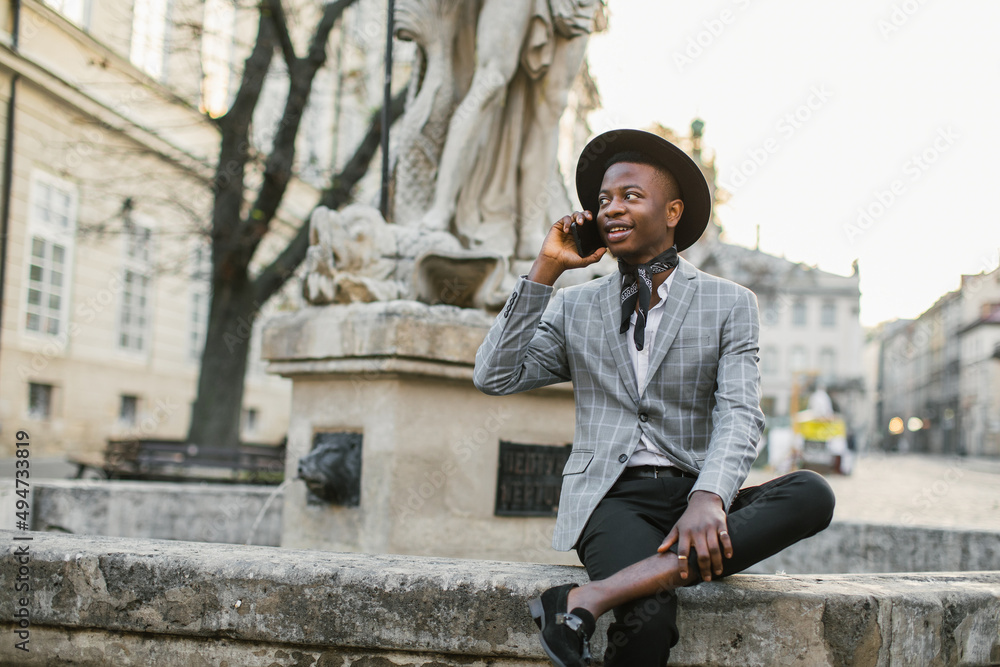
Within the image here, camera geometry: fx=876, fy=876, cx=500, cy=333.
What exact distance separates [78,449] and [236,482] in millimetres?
11701

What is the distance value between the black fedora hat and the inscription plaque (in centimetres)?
161

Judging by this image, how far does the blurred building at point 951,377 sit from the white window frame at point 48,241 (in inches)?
1506

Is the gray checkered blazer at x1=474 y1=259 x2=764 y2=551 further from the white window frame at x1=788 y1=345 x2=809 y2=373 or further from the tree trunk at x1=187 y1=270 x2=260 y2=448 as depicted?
the white window frame at x1=788 y1=345 x2=809 y2=373

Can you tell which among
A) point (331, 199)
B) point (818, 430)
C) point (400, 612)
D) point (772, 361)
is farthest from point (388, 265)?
point (772, 361)

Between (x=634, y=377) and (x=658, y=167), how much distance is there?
61cm

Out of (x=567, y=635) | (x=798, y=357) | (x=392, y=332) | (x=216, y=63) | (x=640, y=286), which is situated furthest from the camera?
(x=798, y=357)

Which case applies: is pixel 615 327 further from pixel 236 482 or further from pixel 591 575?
pixel 236 482

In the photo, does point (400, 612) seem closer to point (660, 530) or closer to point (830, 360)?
point (660, 530)

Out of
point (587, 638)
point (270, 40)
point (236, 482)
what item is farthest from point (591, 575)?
point (270, 40)

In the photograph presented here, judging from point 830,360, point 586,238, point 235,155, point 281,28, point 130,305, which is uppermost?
point 830,360

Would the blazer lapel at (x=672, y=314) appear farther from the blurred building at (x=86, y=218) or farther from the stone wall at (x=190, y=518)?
the blurred building at (x=86, y=218)

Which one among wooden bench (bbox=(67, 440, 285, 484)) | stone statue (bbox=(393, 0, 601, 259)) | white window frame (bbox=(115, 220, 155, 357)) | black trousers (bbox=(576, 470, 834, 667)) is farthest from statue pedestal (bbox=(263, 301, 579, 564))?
white window frame (bbox=(115, 220, 155, 357))

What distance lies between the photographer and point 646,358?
2.55m

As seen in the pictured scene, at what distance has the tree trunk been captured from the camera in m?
10.8
